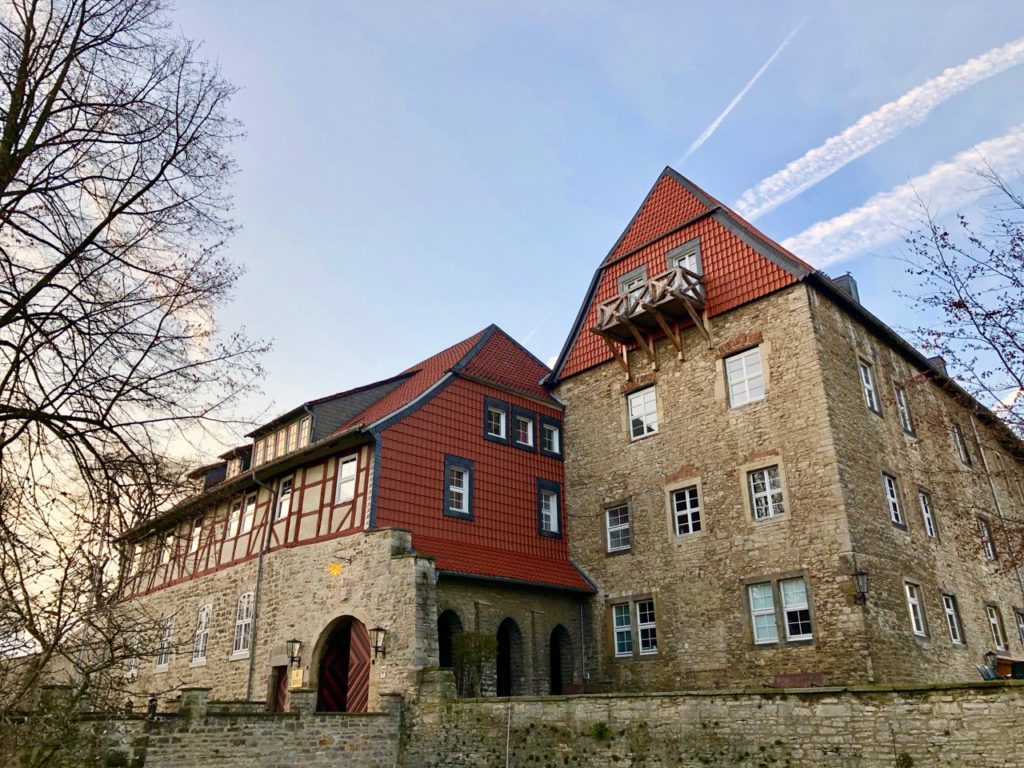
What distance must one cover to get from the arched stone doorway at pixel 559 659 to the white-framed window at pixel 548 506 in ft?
8.70

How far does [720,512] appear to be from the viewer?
1695cm

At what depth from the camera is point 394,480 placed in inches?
676

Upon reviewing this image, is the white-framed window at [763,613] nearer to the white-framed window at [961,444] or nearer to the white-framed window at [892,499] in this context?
the white-framed window at [892,499]

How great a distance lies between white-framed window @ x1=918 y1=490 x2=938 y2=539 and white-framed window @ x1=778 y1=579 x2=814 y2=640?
423 cm

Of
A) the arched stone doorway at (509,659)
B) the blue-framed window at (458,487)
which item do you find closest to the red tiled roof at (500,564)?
the blue-framed window at (458,487)

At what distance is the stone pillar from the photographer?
13.6 m

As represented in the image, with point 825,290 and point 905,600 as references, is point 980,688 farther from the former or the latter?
point 825,290

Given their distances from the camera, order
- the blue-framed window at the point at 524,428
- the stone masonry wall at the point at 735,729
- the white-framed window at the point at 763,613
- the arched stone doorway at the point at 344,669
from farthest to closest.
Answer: the blue-framed window at the point at 524,428
the arched stone doorway at the point at 344,669
the white-framed window at the point at 763,613
the stone masonry wall at the point at 735,729

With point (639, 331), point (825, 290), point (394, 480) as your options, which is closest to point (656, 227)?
point (639, 331)

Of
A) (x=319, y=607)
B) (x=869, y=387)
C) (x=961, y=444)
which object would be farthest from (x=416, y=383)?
(x=961, y=444)

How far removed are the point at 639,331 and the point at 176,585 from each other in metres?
16.0

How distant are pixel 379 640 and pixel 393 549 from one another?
1.77 m

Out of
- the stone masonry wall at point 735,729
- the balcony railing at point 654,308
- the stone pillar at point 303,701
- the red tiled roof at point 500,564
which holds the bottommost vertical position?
the stone masonry wall at point 735,729

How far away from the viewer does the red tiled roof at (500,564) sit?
16.6 m
